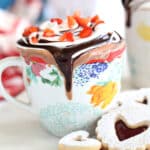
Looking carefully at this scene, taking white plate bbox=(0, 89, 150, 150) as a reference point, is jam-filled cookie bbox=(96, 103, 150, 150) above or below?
above

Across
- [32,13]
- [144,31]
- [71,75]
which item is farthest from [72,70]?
[32,13]

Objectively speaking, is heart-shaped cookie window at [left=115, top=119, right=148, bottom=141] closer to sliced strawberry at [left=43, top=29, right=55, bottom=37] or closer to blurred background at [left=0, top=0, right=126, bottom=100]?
sliced strawberry at [left=43, top=29, right=55, bottom=37]

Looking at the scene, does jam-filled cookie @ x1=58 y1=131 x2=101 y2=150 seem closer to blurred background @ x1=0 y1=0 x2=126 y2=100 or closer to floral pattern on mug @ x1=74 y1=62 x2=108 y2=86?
floral pattern on mug @ x1=74 y1=62 x2=108 y2=86

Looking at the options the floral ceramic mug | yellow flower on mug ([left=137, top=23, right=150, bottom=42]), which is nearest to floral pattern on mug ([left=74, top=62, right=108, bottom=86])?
the floral ceramic mug

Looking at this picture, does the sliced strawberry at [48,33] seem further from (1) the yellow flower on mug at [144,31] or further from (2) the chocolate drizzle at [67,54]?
(1) the yellow flower on mug at [144,31]

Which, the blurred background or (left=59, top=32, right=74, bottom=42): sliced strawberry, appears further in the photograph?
the blurred background

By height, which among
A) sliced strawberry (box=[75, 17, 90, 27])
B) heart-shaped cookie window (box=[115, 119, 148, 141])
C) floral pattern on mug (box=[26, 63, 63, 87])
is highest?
sliced strawberry (box=[75, 17, 90, 27])

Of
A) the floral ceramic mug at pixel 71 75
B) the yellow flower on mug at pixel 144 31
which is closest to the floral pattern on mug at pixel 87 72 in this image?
the floral ceramic mug at pixel 71 75

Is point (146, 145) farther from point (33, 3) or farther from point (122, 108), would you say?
point (33, 3)
